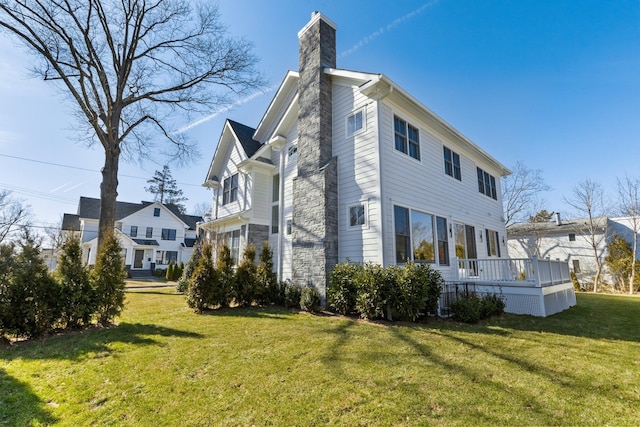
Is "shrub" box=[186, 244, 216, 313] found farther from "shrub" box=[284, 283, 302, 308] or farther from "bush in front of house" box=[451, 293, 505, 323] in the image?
"bush in front of house" box=[451, 293, 505, 323]

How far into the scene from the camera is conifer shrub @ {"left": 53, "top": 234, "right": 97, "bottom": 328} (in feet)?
21.0

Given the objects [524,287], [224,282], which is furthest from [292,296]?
[524,287]

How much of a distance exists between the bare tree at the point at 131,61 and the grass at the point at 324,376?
412 inches

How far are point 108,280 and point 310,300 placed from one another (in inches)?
205

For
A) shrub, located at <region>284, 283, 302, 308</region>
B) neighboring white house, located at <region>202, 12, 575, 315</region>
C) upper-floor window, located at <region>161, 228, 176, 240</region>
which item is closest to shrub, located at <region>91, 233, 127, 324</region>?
neighboring white house, located at <region>202, 12, 575, 315</region>

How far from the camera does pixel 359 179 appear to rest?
8.94 m

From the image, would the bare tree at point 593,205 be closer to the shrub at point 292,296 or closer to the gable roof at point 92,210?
the shrub at point 292,296

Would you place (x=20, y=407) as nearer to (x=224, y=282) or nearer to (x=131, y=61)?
(x=224, y=282)

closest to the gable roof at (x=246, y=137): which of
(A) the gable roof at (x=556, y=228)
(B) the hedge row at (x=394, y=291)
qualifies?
(B) the hedge row at (x=394, y=291)

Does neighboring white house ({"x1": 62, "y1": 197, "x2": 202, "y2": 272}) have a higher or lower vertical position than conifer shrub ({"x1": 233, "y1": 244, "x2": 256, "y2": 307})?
higher

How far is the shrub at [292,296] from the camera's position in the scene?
29.9 feet

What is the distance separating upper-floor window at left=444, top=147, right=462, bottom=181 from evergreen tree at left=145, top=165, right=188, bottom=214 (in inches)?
1711

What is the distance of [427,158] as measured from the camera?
10.5 metres

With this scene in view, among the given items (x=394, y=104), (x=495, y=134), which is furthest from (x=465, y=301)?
(x=495, y=134)
